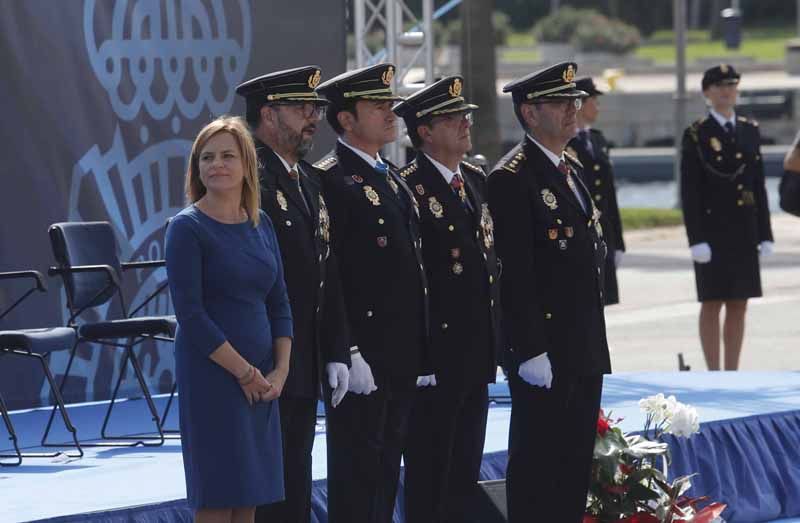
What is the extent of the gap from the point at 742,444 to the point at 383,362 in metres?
2.48

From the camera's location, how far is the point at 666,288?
1730cm

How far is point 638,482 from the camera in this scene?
263 inches

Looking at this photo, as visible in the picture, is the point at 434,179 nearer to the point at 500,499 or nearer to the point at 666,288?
the point at 500,499

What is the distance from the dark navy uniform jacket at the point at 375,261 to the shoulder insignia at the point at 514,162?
46cm

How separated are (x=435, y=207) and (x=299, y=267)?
676 millimetres

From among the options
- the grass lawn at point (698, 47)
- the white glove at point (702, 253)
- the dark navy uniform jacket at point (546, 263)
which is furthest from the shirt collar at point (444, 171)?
the grass lawn at point (698, 47)

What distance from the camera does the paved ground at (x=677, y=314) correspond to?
12.2m

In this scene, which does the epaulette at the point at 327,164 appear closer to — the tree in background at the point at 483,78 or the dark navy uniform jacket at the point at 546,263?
the dark navy uniform jacket at the point at 546,263

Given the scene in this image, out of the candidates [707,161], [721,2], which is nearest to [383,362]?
[707,161]

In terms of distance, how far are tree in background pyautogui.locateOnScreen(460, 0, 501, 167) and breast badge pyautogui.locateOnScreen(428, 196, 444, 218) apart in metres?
14.8

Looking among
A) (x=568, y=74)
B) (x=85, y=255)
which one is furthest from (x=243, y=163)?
(x=85, y=255)

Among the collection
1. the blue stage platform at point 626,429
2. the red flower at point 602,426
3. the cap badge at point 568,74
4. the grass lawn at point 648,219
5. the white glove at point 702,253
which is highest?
the cap badge at point 568,74

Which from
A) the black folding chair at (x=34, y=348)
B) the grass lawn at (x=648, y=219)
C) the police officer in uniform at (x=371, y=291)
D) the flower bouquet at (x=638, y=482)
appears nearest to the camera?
the police officer in uniform at (x=371, y=291)

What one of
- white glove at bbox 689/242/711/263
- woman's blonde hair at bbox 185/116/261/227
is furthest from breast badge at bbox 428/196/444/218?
white glove at bbox 689/242/711/263
